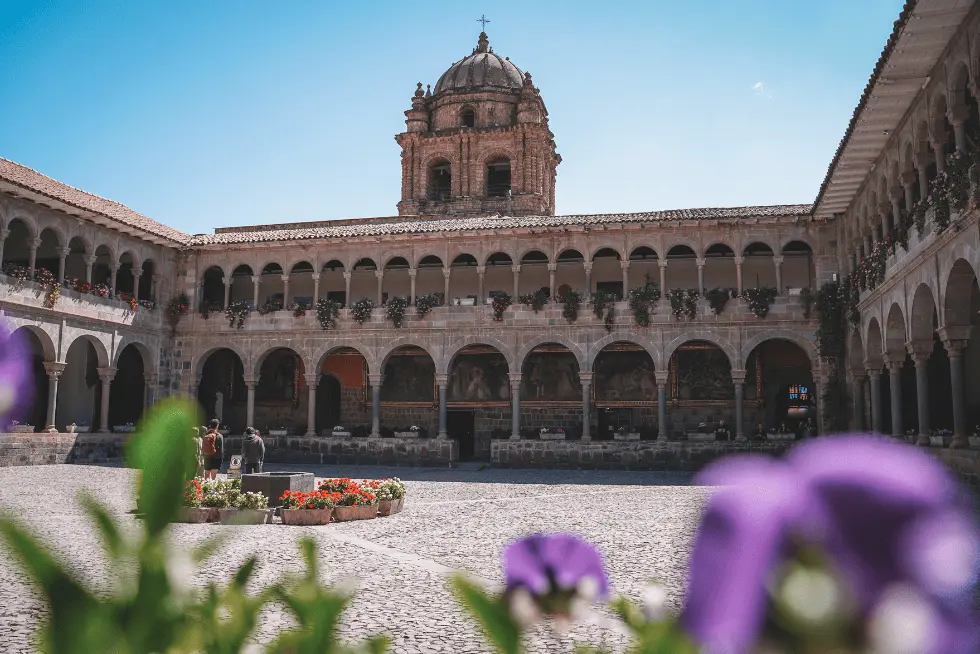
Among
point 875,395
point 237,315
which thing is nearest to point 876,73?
point 875,395

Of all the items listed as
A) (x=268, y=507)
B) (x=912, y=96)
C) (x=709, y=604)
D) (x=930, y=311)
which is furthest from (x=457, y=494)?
(x=709, y=604)

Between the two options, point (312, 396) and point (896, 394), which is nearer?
point (896, 394)

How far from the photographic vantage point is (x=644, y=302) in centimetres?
2384

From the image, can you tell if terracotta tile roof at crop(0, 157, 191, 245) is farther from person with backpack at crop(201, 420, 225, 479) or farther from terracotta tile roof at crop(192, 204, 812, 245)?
person with backpack at crop(201, 420, 225, 479)

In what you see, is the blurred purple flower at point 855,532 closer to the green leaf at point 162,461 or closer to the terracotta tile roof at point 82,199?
the green leaf at point 162,461

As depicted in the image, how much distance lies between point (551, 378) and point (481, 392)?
2.39 meters

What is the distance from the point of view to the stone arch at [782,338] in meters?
22.8

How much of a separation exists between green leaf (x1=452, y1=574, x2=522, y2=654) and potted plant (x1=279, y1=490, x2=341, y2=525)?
38.3ft

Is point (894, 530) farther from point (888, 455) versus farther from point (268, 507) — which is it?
point (268, 507)

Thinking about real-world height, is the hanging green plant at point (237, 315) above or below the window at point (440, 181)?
below

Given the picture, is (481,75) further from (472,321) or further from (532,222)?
(472,321)

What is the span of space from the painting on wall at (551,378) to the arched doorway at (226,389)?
33.9 feet

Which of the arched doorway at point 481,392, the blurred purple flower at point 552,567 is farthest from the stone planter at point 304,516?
the arched doorway at point 481,392

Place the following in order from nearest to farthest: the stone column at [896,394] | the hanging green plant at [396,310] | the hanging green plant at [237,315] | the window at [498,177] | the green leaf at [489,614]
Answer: the green leaf at [489,614]
the stone column at [896,394]
the hanging green plant at [396,310]
the hanging green plant at [237,315]
the window at [498,177]
